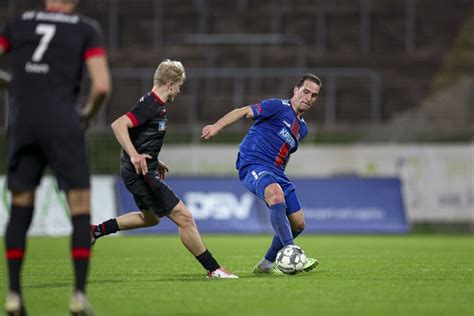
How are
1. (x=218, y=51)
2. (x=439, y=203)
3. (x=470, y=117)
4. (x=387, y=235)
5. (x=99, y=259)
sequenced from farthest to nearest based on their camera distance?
(x=218, y=51) < (x=470, y=117) < (x=439, y=203) < (x=387, y=235) < (x=99, y=259)

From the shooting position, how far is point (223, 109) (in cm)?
2620

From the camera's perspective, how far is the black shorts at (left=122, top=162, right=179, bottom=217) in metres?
9.54

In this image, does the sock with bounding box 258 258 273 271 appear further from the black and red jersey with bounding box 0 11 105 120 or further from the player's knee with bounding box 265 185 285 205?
the black and red jersey with bounding box 0 11 105 120

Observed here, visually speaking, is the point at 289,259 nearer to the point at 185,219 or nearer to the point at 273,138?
the point at 185,219

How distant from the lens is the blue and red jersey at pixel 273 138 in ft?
34.9

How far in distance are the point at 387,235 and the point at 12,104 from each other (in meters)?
16.2

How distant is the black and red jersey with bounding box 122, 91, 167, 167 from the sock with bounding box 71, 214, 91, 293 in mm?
2740

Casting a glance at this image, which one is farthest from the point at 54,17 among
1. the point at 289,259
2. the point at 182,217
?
the point at 289,259

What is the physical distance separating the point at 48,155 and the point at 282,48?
69.9 feet

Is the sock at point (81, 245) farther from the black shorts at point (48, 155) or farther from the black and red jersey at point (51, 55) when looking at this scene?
the black and red jersey at point (51, 55)

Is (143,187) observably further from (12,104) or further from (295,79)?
(295,79)

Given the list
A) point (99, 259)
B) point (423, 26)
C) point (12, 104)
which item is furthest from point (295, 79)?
point (12, 104)

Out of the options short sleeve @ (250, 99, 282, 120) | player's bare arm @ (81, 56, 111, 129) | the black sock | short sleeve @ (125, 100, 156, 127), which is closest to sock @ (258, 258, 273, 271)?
the black sock

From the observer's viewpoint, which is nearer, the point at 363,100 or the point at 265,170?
the point at 265,170
